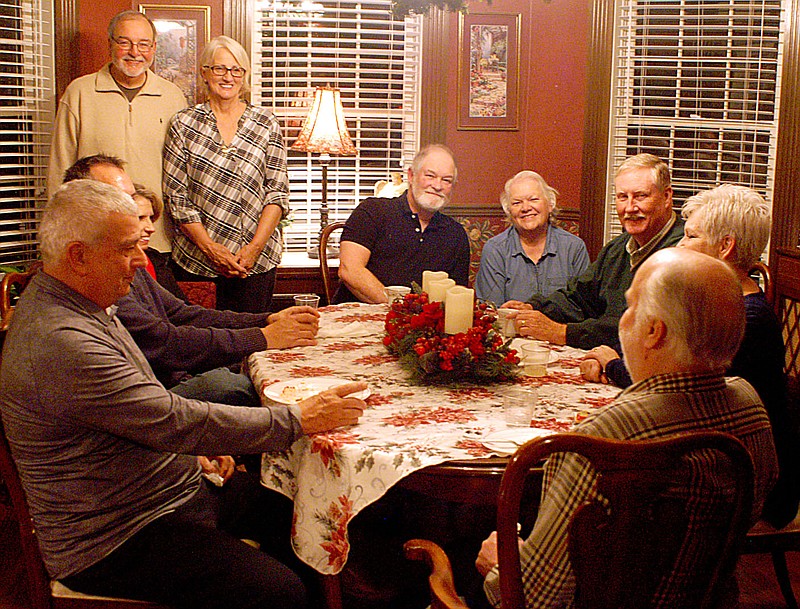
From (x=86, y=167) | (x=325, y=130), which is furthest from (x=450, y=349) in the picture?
(x=325, y=130)

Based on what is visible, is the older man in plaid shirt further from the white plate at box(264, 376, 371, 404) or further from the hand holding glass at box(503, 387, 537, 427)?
the white plate at box(264, 376, 371, 404)

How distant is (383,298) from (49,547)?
6.52ft

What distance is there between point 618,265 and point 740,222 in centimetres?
96

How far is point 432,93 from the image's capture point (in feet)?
16.8

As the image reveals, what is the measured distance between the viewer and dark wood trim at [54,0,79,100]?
4.52 m

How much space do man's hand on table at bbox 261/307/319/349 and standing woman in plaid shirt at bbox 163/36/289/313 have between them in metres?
1.32

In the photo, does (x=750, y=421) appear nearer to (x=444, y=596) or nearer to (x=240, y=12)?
(x=444, y=596)

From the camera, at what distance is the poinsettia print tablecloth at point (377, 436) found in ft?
5.94

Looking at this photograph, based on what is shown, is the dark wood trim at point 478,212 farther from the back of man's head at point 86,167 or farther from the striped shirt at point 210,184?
the back of man's head at point 86,167

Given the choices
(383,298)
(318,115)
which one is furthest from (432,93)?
(383,298)

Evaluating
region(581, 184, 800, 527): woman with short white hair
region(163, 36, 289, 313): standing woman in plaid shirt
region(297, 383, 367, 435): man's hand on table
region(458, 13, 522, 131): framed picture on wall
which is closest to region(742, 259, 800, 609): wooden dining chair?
region(581, 184, 800, 527): woman with short white hair

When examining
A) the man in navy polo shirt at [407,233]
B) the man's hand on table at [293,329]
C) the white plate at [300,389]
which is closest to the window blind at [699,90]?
the man in navy polo shirt at [407,233]

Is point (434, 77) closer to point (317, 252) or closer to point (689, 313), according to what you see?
point (317, 252)

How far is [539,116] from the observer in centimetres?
516
